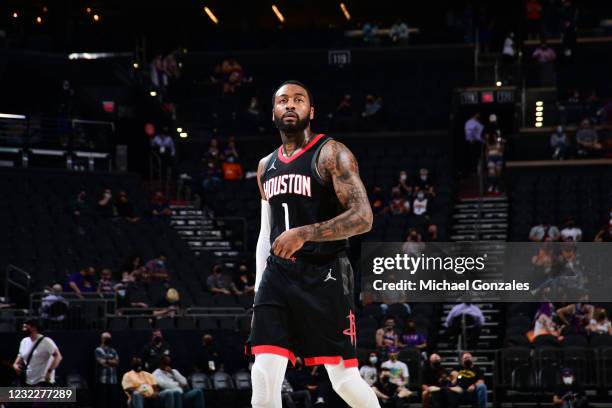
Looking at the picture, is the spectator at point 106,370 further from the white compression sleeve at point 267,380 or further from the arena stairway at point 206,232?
the white compression sleeve at point 267,380

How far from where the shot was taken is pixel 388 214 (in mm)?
26359

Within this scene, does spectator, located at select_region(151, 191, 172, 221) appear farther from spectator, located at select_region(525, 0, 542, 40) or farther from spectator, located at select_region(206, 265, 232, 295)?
spectator, located at select_region(525, 0, 542, 40)

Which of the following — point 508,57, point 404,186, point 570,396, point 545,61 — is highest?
point 508,57

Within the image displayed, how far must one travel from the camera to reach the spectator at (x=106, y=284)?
71.4ft

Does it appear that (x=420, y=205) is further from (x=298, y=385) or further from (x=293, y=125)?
(x=293, y=125)

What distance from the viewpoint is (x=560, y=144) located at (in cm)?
2842

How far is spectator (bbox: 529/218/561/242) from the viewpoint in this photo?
2339 centimetres

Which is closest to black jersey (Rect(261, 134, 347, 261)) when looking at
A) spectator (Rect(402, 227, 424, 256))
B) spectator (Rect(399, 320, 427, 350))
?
spectator (Rect(399, 320, 427, 350))

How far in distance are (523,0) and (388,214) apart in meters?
10.9

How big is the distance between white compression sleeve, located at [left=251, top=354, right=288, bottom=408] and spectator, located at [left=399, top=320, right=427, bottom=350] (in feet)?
44.2

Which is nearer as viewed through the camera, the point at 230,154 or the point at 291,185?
the point at 291,185

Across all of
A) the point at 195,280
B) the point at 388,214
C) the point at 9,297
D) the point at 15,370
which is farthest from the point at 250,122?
the point at 15,370

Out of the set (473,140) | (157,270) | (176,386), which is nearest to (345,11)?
(473,140)

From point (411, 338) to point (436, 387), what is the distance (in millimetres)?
2282
